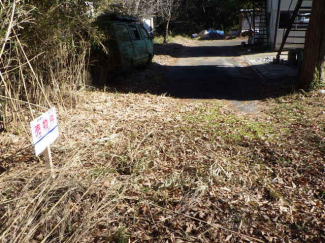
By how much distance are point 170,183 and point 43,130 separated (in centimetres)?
145

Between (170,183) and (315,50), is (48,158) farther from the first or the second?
(315,50)

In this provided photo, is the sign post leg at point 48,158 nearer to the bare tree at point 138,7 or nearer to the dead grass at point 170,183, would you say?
the dead grass at point 170,183

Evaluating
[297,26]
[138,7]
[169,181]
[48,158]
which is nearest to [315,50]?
[169,181]

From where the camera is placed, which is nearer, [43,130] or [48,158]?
[43,130]

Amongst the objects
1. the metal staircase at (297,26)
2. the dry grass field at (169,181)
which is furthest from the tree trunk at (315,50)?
the metal staircase at (297,26)

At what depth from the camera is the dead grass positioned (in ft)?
8.00

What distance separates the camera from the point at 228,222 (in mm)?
2574

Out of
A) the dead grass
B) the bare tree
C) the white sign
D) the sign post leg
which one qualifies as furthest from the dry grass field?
the bare tree

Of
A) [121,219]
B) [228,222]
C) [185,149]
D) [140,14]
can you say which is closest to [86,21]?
[185,149]

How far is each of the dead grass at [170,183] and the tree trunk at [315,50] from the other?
1609mm

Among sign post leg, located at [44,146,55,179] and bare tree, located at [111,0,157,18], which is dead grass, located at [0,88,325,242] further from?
bare tree, located at [111,0,157,18]

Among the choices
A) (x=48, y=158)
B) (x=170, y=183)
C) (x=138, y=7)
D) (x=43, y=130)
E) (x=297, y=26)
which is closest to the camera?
(x=43, y=130)

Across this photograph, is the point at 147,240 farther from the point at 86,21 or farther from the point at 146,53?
the point at 146,53

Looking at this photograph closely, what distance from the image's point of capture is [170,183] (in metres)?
3.11
